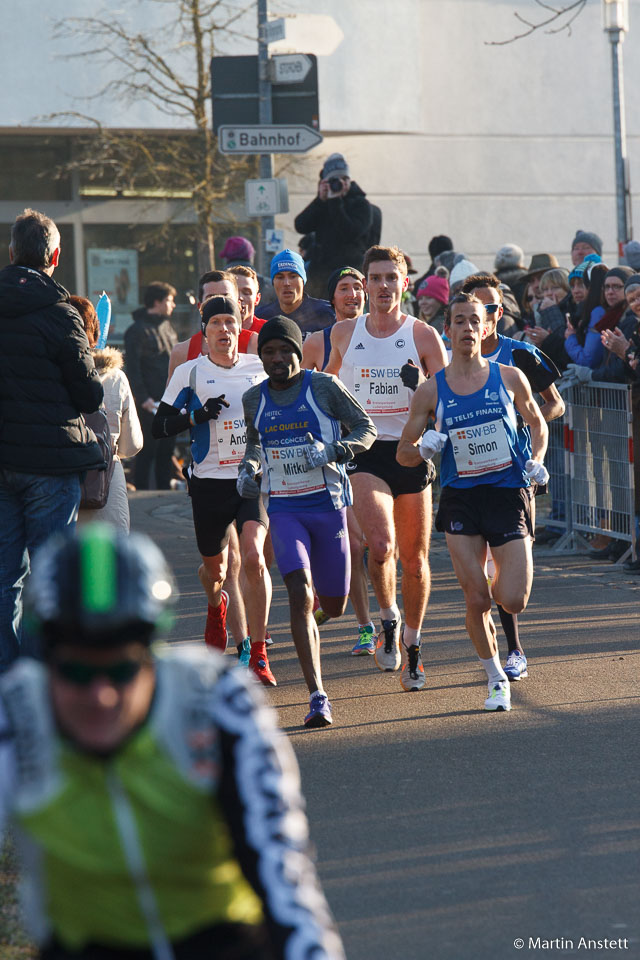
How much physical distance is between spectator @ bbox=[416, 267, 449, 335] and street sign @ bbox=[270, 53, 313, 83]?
7.24 ft

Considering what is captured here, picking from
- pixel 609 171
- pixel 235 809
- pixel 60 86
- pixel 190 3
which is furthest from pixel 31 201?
pixel 235 809

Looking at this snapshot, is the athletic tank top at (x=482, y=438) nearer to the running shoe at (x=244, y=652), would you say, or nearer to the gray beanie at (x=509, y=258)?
the running shoe at (x=244, y=652)

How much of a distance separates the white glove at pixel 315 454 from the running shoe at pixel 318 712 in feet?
3.46

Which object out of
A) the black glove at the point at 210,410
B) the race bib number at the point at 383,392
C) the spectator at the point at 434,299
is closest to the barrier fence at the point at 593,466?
the spectator at the point at 434,299

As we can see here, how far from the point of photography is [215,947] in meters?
2.28

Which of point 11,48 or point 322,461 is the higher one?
point 11,48

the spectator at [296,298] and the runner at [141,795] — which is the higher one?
the spectator at [296,298]

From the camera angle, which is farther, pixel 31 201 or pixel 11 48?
pixel 31 201

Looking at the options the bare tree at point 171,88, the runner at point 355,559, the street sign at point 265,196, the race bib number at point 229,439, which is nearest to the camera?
the race bib number at point 229,439

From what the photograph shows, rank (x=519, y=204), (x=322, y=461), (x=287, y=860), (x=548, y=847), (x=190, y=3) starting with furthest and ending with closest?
(x=519, y=204) → (x=190, y=3) → (x=322, y=461) → (x=548, y=847) → (x=287, y=860)

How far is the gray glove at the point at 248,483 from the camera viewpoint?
727cm

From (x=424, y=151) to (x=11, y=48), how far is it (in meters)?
6.40

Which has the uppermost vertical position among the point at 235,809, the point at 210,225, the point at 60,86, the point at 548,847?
the point at 60,86

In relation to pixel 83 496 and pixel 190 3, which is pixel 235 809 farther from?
pixel 190 3
